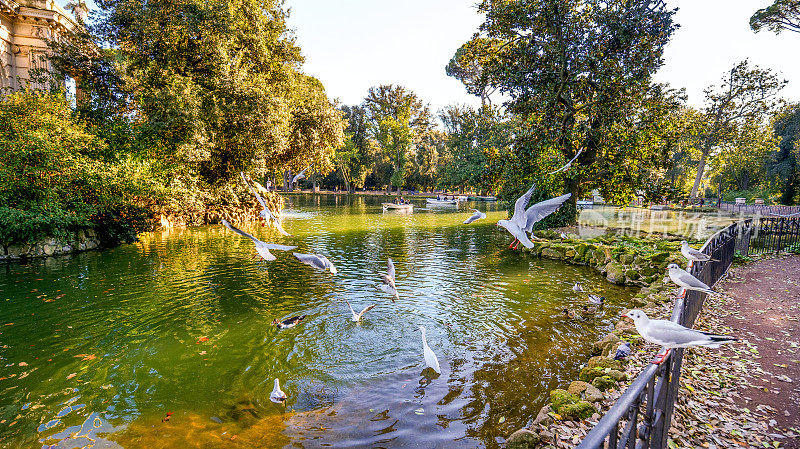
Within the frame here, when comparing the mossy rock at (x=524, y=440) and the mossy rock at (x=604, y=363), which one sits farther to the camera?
the mossy rock at (x=604, y=363)

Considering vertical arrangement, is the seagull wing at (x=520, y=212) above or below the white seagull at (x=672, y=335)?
above

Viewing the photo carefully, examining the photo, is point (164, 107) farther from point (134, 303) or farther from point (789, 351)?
point (789, 351)

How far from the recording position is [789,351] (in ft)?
18.0

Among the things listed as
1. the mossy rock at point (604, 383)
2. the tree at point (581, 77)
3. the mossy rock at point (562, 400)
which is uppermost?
the tree at point (581, 77)

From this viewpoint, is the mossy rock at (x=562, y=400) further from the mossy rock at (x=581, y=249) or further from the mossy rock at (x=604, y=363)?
the mossy rock at (x=581, y=249)

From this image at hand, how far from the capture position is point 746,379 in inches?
185

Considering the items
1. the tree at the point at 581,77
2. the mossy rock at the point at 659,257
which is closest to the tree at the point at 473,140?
the tree at the point at 581,77

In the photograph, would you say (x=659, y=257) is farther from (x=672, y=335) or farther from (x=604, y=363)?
(x=672, y=335)

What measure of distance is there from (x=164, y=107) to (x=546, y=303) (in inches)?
836

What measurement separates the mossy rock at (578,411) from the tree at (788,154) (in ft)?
154

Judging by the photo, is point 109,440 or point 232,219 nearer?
point 109,440

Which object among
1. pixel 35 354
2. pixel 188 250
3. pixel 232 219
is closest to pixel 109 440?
pixel 35 354

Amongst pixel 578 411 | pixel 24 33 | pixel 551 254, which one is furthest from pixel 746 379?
pixel 24 33

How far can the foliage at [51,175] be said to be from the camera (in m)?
13.2
